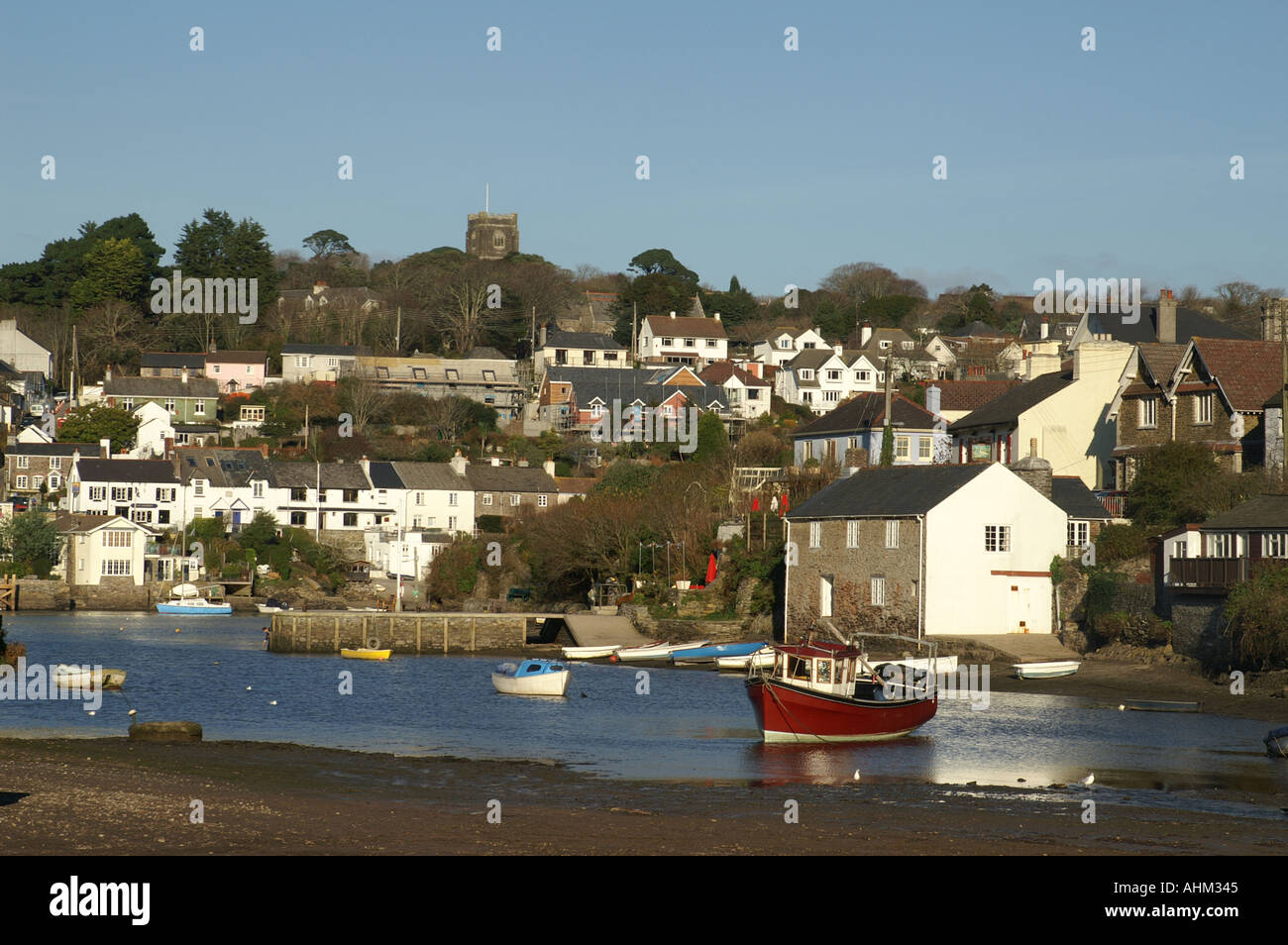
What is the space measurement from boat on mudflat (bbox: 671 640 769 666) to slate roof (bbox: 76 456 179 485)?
191 feet

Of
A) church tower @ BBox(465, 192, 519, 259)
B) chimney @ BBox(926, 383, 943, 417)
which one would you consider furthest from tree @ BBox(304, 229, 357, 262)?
chimney @ BBox(926, 383, 943, 417)

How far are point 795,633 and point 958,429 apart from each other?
2003 centimetres

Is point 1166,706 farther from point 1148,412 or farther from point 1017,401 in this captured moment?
point 1017,401

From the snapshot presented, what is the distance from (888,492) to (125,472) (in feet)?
225

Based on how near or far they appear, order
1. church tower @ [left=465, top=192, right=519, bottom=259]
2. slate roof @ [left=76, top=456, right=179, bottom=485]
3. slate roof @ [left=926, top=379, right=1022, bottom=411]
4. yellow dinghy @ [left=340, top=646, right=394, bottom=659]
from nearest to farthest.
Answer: yellow dinghy @ [left=340, top=646, right=394, bottom=659] < slate roof @ [left=926, top=379, right=1022, bottom=411] < slate roof @ [left=76, top=456, right=179, bottom=485] < church tower @ [left=465, top=192, right=519, bottom=259]

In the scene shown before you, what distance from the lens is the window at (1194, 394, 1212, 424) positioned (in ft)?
184

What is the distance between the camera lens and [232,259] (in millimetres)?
138500

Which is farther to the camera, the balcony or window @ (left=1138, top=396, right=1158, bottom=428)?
window @ (left=1138, top=396, right=1158, bottom=428)

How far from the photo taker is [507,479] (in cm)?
10531

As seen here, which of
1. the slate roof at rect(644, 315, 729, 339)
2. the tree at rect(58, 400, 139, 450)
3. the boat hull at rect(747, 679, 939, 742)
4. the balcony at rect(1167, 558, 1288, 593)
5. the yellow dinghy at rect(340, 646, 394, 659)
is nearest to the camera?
the boat hull at rect(747, 679, 939, 742)

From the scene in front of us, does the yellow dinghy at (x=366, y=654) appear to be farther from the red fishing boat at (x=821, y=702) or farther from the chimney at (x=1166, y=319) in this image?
the chimney at (x=1166, y=319)

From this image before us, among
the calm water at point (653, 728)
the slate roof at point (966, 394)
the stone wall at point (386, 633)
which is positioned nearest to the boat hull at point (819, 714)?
the calm water at point (653, 728)

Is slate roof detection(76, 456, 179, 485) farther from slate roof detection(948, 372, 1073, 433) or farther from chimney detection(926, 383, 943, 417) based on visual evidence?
slate roof detection(948, 372, 1073, 433)
